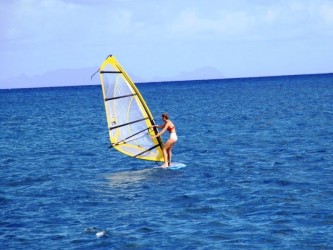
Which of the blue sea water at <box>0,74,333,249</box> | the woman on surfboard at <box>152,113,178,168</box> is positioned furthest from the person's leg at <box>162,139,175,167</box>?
the blue sea water at <box>0,74,333,249</box>

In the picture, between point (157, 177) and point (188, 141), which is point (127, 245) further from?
point (188, 141)

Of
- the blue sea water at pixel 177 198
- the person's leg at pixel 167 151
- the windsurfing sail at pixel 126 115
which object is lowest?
the blue sea water at pixel 177 198

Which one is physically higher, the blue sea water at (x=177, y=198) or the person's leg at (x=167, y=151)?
the person's leg at (x=167, y=151)

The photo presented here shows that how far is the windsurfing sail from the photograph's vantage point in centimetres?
2420

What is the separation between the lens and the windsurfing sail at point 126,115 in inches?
953

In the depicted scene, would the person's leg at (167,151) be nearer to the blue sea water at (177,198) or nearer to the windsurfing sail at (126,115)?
the windsurfing sail at (126,115)

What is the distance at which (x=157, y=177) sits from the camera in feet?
77.5

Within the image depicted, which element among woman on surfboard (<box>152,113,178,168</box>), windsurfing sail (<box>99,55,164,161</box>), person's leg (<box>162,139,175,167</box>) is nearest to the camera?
woman on surfboard (<box>152,113,178,168</box>)

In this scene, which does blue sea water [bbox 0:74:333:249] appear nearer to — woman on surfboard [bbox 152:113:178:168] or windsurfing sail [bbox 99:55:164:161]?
woman on surfboard [bbox 152:113:178:168]

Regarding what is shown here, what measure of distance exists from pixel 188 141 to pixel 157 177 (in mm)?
14356

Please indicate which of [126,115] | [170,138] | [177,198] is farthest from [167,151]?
[177,198]

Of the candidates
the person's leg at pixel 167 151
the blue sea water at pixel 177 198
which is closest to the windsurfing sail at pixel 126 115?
the person's leg at pixel 167 151

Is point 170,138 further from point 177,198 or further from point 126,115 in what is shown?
point 177,198

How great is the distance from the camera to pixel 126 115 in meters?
24.9
